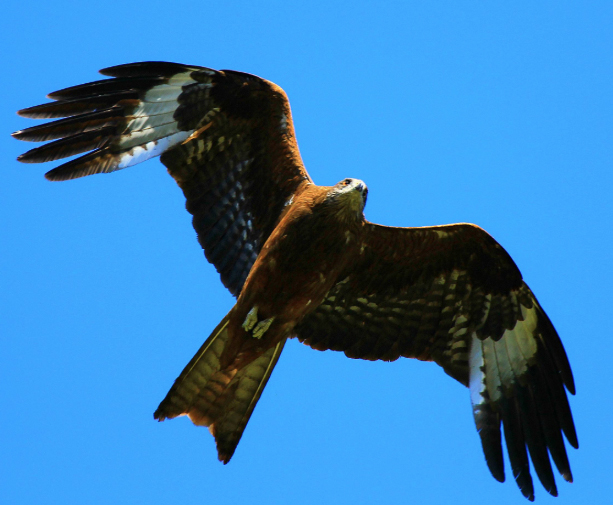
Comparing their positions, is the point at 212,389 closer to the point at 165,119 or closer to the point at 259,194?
the point at 259,194

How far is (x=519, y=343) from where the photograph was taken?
25.4 feet

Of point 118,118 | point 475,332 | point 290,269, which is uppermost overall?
point 475,332

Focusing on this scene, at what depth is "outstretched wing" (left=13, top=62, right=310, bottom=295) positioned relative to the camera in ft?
22.9

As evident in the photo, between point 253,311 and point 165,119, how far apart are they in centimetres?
203

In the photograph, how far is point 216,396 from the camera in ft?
21.8

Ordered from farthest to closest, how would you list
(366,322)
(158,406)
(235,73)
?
(366,322)
(235,73)
(158,406)

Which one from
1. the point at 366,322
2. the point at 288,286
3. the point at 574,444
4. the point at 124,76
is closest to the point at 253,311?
the point at 288,286

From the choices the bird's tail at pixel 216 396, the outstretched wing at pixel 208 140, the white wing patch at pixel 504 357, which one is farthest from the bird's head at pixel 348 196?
the white wing patch at pixel 504 357

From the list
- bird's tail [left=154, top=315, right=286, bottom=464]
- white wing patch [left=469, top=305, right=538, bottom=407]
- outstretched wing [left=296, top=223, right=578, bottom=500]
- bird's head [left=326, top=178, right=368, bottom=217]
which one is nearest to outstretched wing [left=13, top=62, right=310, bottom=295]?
bird's head [left=326, top=178, right=368, bottom=217]

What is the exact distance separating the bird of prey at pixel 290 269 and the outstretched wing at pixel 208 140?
0.01 m

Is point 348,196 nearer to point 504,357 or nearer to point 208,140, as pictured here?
point 208,140

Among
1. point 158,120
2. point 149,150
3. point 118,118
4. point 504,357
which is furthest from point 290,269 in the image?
point 504,357

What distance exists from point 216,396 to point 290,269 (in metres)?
1.27

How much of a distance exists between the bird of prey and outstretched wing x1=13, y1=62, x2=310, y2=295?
13 mm
